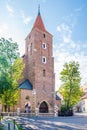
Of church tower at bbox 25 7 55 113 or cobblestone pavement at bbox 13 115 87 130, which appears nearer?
cobblestone pavement at bbox 13 115 87 130

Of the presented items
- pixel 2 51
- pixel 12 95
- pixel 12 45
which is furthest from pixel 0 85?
pixel 12 95

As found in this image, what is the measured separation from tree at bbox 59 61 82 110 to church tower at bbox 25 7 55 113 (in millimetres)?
4358

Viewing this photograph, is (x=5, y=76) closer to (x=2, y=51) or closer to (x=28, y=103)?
(x=2, y=51)

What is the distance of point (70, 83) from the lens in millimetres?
41531

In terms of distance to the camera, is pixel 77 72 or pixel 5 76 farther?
pixel 77 72

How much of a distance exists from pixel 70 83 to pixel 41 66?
791cm

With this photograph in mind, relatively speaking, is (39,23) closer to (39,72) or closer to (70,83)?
(39,72)

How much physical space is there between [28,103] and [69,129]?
27.6 metres

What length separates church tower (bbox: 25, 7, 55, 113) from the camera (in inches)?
1730

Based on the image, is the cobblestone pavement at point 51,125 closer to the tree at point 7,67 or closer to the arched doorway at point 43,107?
the tree at point 7,67

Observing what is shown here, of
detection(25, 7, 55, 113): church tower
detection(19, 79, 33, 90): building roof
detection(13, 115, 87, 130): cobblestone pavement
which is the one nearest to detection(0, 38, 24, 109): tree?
detection(13, 115, 87, 130): cobblestone pavement

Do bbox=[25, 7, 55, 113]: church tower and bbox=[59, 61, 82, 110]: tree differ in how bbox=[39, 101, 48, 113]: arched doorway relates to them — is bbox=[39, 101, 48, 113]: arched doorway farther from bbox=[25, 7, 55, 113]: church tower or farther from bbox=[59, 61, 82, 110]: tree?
bbox=[59, 61, 82, 110]: tree

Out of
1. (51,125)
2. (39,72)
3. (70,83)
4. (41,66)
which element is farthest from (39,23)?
(51,125)

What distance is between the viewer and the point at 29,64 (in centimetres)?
4694
